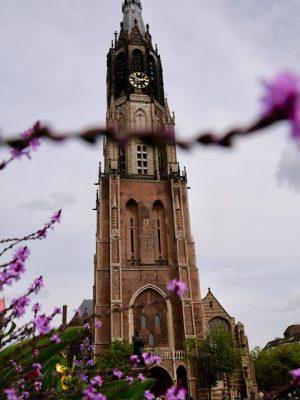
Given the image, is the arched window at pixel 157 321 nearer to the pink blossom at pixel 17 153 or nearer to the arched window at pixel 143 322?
the arched window at pixel 143 322

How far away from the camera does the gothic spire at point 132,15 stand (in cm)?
4715

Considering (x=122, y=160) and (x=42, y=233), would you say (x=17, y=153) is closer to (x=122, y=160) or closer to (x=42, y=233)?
(x=42, y=233)

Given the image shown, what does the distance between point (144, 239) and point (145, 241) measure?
0.18 m

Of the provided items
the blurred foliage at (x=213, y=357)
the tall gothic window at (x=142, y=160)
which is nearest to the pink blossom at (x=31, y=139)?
the blurred foliage at (x=213, y=357)

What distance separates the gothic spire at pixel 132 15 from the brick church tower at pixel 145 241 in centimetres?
717

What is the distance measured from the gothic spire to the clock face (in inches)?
306

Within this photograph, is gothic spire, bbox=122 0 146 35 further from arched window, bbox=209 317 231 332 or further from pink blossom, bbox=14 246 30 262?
pink blossom, bbox=14 246 30 262

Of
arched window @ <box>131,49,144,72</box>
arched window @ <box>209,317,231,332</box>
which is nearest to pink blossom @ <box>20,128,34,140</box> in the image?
arched window @ <box>209,317,231,332</box>

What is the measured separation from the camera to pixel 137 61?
42.8m

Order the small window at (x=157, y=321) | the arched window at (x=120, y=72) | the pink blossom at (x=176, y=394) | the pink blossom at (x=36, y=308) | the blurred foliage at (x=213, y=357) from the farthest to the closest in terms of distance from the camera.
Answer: the arched window at (x=120, y=72) → the small window at (x=157, y=321) → the blurred foliage at (x=213, y=357) → the pink blossom at (x=36, y=308) → the pink blossom at (x=176, y=394)

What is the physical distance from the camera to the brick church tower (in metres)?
29.7

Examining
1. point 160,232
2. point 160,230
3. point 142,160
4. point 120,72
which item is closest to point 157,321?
point 160,232

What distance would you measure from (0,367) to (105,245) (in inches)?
1169

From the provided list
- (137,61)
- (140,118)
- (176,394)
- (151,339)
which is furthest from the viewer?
(137,61)
